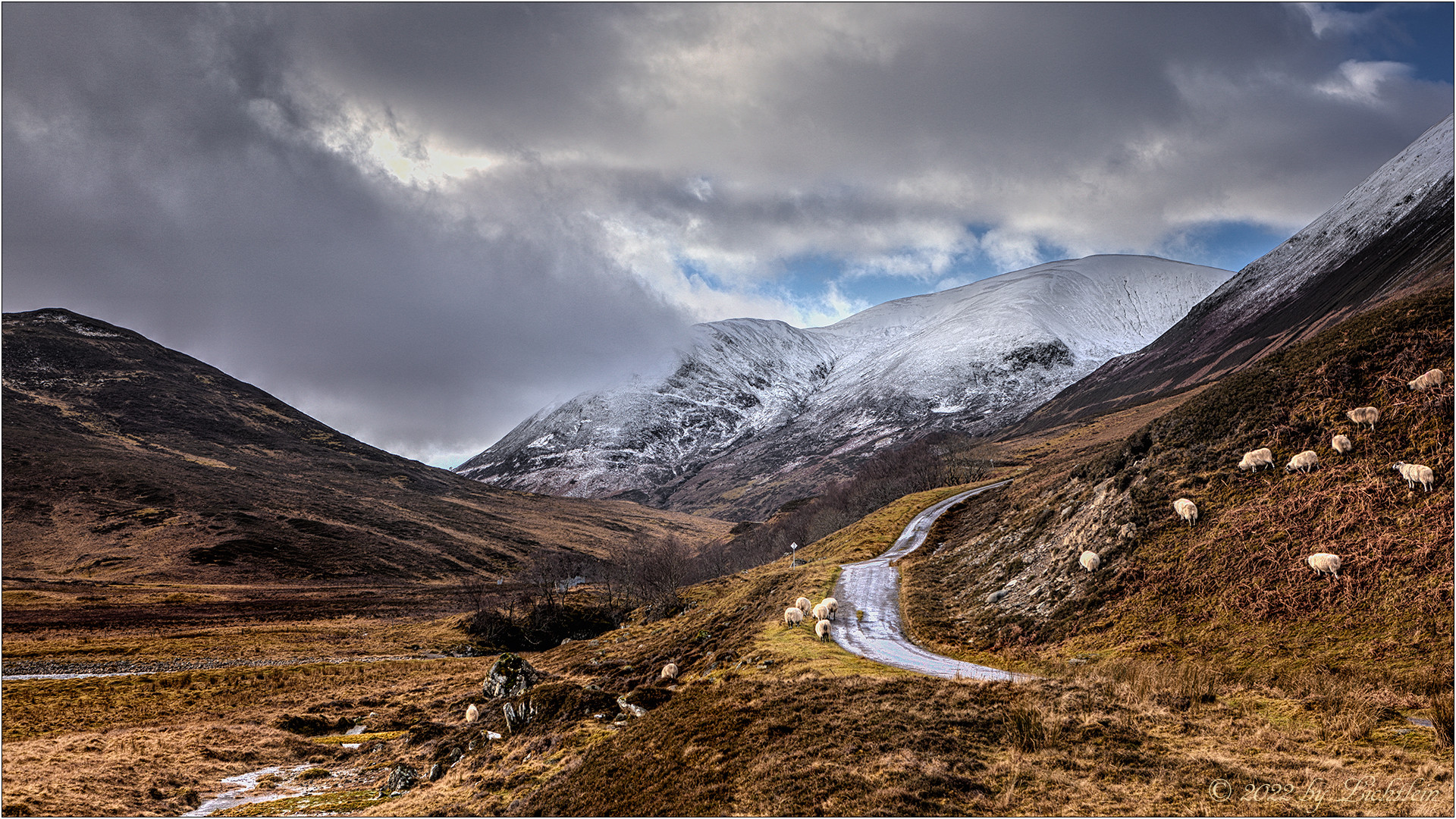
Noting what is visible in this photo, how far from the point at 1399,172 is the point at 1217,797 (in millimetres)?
260514

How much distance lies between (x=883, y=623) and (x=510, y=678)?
2145 centimetres

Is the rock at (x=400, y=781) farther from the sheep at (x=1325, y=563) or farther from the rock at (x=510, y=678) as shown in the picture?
the sheep at (x=1325, y=563)

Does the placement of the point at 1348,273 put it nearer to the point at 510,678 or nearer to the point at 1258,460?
the point at 1258,460

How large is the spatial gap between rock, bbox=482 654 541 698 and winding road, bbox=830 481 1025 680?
58.5ft

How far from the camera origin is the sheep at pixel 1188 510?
87.7 feet

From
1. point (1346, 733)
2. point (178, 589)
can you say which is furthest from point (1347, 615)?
point (178, 589)

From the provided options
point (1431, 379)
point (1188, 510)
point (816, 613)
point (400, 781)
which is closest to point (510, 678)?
point (400, 781)

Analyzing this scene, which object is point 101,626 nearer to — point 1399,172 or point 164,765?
point 164,765

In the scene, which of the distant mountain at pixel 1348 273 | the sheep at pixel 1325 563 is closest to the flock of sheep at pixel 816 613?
the sheep at pixel 1325 563

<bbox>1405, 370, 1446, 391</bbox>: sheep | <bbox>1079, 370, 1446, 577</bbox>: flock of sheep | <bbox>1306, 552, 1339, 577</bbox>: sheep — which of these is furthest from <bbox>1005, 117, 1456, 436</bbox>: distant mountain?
<bbox>1306, 552, 1339, 577</bbox>: sheep

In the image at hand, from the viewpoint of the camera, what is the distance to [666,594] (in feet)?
253

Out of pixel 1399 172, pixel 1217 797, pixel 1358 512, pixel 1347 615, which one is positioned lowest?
pixel 1217 797

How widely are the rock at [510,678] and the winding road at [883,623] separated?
17827 mm

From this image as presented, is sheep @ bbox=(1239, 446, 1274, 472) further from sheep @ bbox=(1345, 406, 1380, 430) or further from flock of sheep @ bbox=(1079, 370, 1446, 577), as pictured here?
sheep @ bbox=(1345, 406, 1380, 430)
